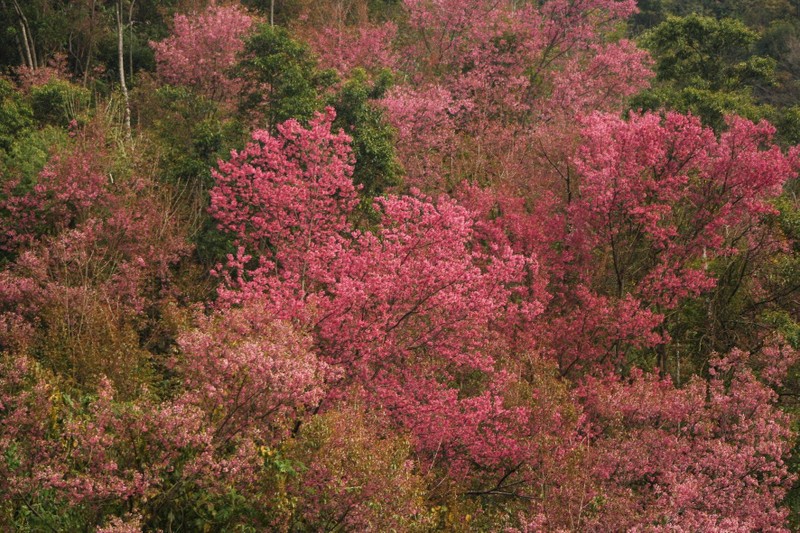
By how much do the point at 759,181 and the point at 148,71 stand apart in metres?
24.0

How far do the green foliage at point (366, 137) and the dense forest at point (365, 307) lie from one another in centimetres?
7

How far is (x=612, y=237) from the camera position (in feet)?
70.3

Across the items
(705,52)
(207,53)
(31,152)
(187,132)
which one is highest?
(705,52)

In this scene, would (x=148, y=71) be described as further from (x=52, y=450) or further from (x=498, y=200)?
(x=52, y=450)

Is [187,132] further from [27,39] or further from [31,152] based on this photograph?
[27,39]

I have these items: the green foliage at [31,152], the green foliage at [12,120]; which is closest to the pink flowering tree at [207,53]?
the green foliage at [12,120]

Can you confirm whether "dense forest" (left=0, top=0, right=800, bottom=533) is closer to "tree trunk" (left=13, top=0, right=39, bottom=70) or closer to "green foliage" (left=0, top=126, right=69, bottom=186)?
"green foliage" (left=0, top=126, right=69, bottom=186)

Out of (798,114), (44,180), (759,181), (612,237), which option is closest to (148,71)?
(44,180)

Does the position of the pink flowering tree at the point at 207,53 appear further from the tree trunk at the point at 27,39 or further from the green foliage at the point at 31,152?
the green foliage at the point at 31,152

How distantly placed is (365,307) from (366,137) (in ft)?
25.9

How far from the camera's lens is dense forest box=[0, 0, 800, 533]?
36.0 ft

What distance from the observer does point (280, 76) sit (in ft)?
75.3

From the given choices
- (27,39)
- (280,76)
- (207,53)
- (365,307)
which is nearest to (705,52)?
(280,76)

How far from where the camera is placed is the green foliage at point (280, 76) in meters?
22.6
